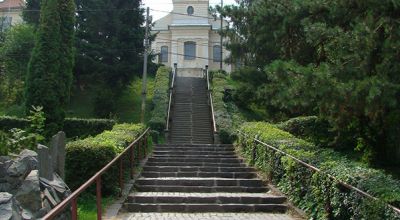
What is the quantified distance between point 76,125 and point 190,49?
29.9 meters

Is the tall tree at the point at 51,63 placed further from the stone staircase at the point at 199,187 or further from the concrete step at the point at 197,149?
the stone staircase at the point at 199,187

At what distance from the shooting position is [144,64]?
104 feet

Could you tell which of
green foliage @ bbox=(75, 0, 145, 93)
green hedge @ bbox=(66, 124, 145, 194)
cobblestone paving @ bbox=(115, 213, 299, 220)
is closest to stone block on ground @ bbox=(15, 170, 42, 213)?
cobblestone paving @ bbox=(115, 213, 299, 220)

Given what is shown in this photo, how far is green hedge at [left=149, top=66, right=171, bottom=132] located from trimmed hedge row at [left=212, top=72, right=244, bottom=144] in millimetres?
2847

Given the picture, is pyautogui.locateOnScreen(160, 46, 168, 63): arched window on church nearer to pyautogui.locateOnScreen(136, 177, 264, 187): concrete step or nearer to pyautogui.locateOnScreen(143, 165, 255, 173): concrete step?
pyautogui.locateOnScreen(143, 165, 255, 173): concrete step

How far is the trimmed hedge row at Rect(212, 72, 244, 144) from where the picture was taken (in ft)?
77.3

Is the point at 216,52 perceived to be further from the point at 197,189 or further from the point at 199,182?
the point at 197,189

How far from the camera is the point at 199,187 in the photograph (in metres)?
12.1

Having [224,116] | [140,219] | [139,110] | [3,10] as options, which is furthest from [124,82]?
[3,10]

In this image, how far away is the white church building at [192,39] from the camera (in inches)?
2159

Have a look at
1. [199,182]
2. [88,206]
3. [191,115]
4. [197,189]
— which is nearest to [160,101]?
[191,115]

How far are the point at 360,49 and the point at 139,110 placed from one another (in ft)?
83.2

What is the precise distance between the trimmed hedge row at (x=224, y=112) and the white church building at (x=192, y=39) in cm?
1529

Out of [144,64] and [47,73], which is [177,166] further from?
[144,64]
